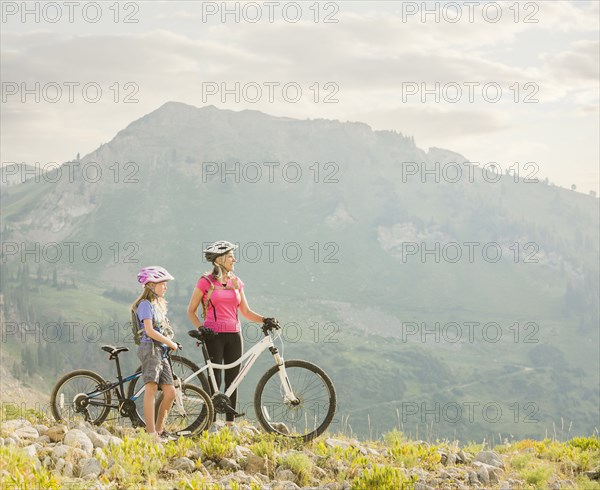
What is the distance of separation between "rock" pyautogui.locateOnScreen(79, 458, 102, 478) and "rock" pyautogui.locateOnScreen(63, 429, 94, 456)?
478 millimetres

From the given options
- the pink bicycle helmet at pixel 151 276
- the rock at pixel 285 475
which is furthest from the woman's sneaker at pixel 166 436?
the pink bicycle helmet at pixel 151 276

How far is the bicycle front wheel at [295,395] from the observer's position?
35.2ft

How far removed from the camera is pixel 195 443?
9.98 m

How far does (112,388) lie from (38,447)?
2068mm

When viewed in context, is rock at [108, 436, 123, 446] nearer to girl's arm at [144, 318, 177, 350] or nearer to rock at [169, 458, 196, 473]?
rock at [169, 458, 196, 473]

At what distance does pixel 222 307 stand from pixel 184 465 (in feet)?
10.4

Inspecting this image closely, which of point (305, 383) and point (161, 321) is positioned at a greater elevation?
point (161, 321)

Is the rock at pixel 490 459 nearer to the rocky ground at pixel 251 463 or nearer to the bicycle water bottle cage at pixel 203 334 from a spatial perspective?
the rocky ground at pixel 251 463

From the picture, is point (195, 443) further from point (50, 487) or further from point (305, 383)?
point (50, 487)

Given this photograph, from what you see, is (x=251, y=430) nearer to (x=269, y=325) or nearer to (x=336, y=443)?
(x=336, y=443)

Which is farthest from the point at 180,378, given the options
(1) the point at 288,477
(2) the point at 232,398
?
(1) the point at 288,477

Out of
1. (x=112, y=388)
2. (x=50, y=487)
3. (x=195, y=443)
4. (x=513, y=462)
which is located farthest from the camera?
A: (x=112, y=388)

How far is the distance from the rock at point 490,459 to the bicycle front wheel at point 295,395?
249cm

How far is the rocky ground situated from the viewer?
27.3 ft
